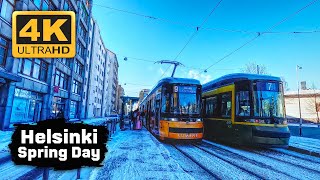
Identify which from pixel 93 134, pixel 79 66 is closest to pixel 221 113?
pixel 93 134

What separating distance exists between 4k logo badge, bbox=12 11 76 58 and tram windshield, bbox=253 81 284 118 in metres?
8.75

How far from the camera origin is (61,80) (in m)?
25.0

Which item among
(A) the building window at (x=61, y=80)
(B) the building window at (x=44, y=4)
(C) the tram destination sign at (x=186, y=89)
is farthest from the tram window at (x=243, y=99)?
(A) the building window at (x=61, y=80)

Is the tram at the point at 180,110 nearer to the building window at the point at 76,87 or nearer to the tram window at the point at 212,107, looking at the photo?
the tram window at the point at 212,107

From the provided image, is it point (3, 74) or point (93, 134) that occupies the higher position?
point (3, 74)

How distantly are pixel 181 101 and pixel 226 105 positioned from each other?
234 cm

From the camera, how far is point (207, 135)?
12.4 metres

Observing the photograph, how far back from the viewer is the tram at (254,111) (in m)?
8.64

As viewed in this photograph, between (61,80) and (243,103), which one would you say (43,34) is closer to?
(243,103)

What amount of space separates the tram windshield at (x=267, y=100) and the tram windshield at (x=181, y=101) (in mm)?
2825

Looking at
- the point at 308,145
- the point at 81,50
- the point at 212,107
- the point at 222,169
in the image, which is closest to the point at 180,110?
the point at 212,107

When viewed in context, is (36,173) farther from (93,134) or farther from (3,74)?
(3,74)

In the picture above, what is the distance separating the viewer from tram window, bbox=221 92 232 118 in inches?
394

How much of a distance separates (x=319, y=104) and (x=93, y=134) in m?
51.5
